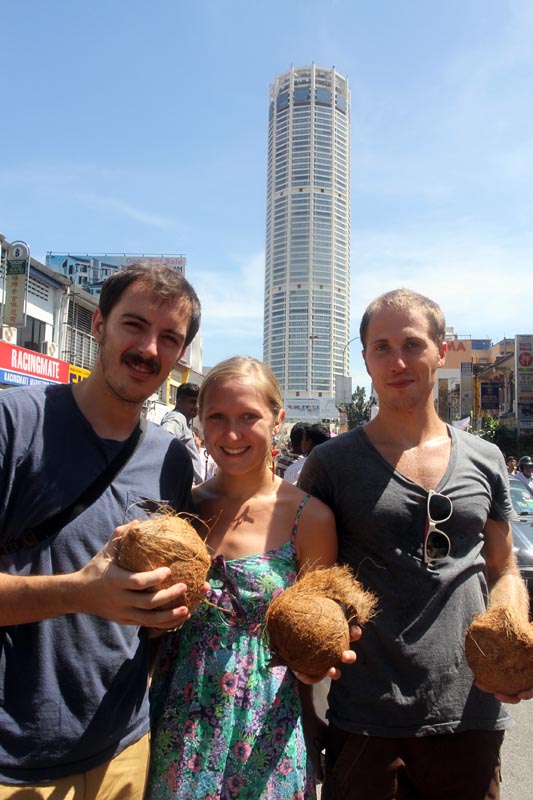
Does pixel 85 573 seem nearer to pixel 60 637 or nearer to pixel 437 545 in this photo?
pixel 60 637

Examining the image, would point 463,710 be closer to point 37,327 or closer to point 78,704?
point 78,704

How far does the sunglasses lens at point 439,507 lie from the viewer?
2.17 m

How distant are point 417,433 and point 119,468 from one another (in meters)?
1.24

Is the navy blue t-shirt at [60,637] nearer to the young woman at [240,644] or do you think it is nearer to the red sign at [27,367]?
the young woman at [240,644]

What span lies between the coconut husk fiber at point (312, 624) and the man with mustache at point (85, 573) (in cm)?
32

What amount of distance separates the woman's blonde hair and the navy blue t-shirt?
54cm

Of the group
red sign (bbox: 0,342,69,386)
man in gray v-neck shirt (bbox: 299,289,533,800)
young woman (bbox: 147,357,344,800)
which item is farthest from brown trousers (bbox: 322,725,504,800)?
red sign (bbox: 0,342,69,386)

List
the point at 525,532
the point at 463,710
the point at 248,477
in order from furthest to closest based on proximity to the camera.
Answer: the point at 525,532 < the point at 248,477 < the point at 463,710

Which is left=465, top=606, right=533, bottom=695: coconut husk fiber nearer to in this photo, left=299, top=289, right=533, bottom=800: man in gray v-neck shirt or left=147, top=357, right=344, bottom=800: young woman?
left=299, top=289, right=533, bottom=800: man in gray v-neck shirt

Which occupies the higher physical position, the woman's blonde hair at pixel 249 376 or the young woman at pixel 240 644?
the woman's blonde hair at pixel 249 376

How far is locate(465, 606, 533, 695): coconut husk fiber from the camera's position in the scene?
1811mm

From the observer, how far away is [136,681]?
72.4 inches

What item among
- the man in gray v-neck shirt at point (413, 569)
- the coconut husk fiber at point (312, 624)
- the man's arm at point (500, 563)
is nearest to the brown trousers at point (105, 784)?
the coconut husk fiber at point (312, 624)

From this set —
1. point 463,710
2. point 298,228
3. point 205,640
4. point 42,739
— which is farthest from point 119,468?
point 298,228
